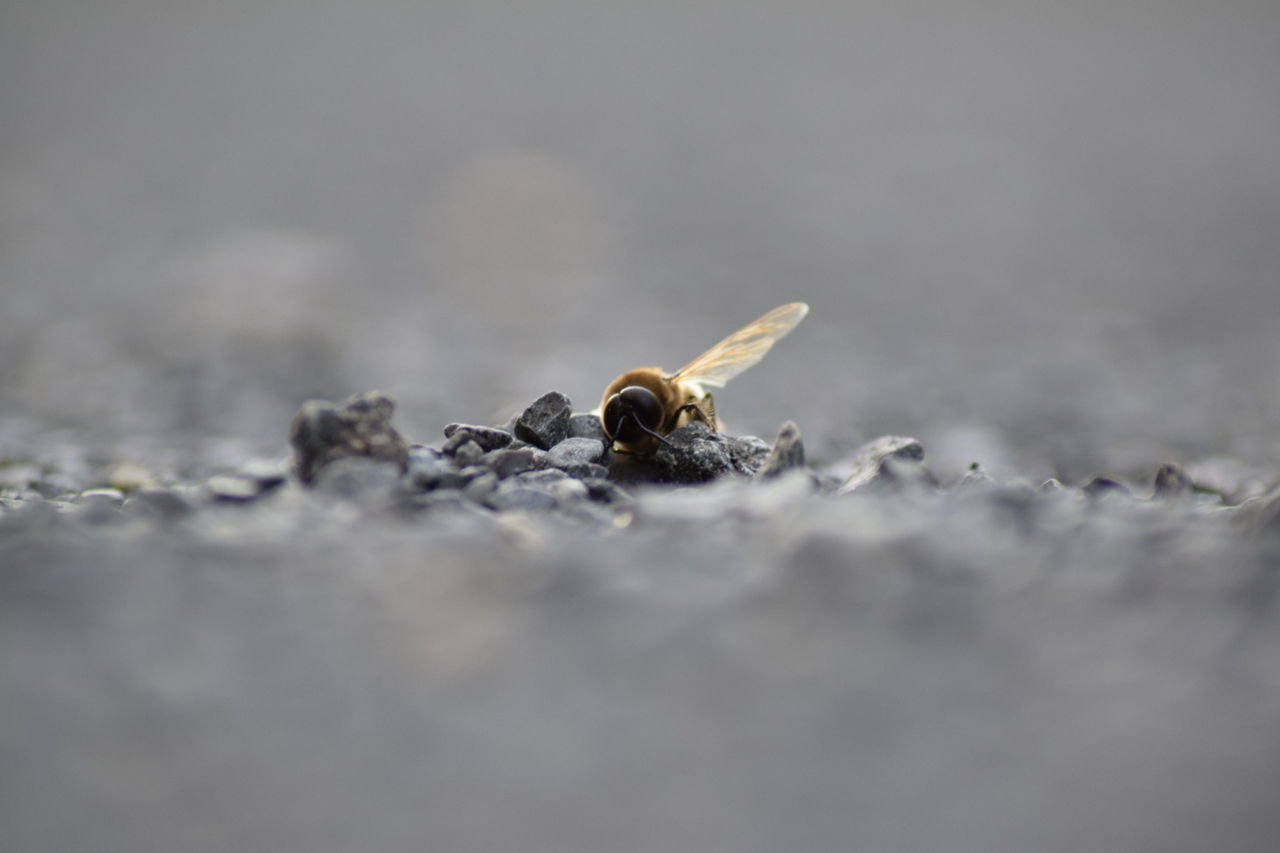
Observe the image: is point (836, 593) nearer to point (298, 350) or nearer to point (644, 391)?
point (644, 391)

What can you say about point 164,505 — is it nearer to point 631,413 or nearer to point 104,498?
point 104,498

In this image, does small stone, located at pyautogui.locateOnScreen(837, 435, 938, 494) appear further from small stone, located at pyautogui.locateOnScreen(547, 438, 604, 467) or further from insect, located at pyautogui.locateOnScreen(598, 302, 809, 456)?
small stone, located at pyautogui.locateOnScreen(547, 438, 604, 467)

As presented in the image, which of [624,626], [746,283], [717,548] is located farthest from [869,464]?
[746,283]

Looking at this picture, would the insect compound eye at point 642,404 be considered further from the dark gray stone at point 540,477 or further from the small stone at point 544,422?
the dark gray stone at point 540,477

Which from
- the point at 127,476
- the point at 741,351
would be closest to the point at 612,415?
the point at 741,351

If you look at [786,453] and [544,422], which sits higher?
[544,422]

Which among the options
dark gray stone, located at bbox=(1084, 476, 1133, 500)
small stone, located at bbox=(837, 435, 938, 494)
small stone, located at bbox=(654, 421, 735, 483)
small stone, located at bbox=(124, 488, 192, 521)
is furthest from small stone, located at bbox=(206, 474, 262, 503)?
dark gray stone, located at bbox=(1084, 476, 1133, 500)

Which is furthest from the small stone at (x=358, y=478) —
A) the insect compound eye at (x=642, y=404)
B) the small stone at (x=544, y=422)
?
the insect compound eye at (x=642, y=404)
